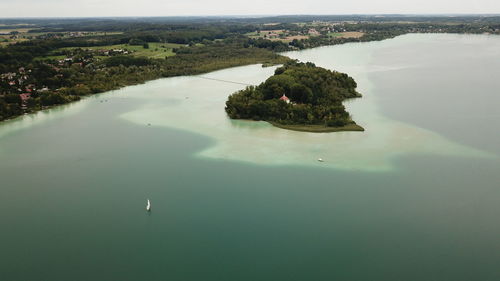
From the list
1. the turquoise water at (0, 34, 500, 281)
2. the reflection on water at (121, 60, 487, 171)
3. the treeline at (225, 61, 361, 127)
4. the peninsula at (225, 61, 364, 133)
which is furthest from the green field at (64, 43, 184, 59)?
the treeline at (225, 61, 361, 127)

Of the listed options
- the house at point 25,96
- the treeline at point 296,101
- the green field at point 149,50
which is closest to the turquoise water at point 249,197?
the treeline at point 296,101

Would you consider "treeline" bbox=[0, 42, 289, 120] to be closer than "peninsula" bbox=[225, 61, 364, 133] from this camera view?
No

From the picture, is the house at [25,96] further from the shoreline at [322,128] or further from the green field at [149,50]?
Result: the green field at [149,50]

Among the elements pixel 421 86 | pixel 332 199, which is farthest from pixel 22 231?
pixel 421 86

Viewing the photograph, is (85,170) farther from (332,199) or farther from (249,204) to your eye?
(332,199)

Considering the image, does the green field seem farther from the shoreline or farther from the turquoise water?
the shoreline
